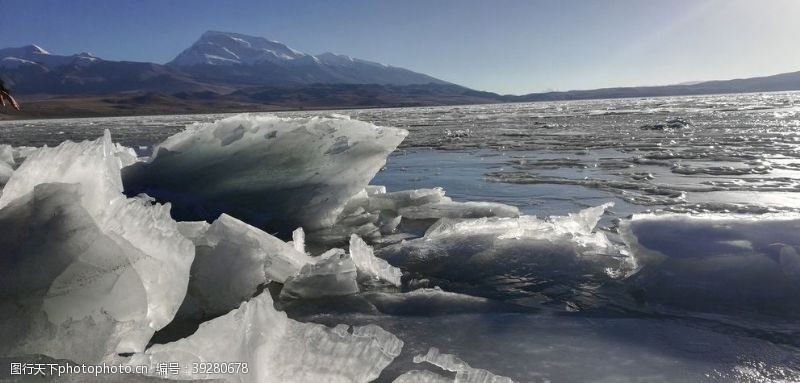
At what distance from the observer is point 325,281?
237 centimetres

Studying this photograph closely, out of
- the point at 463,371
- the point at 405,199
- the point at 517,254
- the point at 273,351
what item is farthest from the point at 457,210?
the point at 273,351

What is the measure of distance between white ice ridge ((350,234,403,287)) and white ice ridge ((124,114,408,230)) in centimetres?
125

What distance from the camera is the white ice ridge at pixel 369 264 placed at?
2.50 m

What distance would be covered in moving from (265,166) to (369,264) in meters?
1.69

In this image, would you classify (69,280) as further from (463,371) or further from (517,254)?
(517,254)

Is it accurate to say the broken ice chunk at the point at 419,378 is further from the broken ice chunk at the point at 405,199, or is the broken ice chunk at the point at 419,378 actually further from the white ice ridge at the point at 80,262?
the broken ice chunk at the point at 405,199

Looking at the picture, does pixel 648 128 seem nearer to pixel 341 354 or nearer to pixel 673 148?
pixel 673 148

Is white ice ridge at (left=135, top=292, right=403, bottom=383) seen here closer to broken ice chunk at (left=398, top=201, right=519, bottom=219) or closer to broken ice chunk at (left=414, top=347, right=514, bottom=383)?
broken ice chunk at (left=414, top=347, right=514, bottom=383)

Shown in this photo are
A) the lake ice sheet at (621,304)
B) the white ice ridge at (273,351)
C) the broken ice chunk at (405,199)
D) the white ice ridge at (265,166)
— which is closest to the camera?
the white ice ridge at (273,351)

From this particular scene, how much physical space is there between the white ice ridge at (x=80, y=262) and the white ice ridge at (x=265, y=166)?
215 cm

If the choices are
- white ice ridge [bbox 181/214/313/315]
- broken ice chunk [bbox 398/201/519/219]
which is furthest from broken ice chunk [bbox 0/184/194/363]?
broken ice chunk [bbox 398/201/519/219]

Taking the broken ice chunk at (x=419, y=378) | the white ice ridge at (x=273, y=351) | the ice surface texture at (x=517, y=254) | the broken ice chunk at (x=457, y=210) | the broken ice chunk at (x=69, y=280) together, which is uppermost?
the broken ice chunk at (x=69, y=280)

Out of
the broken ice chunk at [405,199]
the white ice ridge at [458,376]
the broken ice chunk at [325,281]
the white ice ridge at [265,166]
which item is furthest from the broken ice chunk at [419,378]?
the broken ice chunk at [405,199]

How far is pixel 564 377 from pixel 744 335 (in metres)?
0.77
